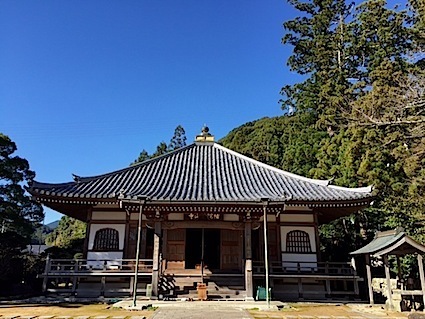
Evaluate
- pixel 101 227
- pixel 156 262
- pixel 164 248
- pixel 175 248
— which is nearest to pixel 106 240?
pixel 101 227

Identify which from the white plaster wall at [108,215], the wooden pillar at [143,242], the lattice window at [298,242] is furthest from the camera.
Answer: the white plaster wall at [108,215]

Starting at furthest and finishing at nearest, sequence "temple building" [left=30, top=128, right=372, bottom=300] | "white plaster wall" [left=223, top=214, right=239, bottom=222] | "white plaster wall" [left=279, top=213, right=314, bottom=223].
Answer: "white plaster wall" [left=279, top=213, right=314, bottom=223] → "white plaster wall" [left=223, top=214, right=239, bottom=222] → "temple building" [left=30, top=128, right=372, bottom=300]

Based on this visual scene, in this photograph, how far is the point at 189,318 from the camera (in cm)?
837

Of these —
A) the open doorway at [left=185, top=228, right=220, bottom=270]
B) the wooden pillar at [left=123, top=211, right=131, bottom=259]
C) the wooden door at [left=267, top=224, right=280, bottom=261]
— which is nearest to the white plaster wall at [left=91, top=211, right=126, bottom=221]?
the wooden pillar at [left=123, top=211, right=131, bottom=259]

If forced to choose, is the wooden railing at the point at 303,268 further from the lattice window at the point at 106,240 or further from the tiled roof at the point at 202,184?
the lattice window at the point at 106,240

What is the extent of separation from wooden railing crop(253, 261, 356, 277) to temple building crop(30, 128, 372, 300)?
0.13 ft

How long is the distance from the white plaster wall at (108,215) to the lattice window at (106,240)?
50 cm

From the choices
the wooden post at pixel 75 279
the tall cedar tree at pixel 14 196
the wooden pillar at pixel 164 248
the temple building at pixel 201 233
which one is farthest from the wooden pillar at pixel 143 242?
the tall cedar tree at pixel 14 196

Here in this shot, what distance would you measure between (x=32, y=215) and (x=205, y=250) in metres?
20.2

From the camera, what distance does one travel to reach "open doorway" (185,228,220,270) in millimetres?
14125

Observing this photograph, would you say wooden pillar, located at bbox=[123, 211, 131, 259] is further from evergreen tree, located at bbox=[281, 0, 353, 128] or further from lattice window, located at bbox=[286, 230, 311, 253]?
evergreen tree, located at bbox=[281, 0, 353, 128]

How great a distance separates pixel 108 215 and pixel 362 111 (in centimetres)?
1444

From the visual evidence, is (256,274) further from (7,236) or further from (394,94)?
(7,236)

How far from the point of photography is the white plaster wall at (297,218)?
47.9 ft
